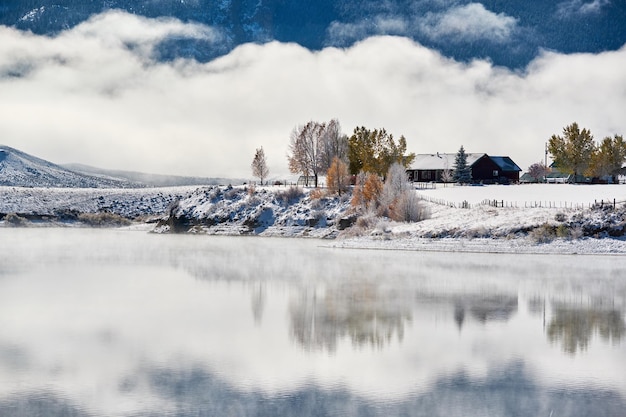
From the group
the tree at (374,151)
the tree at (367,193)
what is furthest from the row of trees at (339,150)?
the tree at (367,193)

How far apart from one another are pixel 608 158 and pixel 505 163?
1852 cm

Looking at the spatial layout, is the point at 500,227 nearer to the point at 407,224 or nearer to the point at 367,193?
the point at 407,224

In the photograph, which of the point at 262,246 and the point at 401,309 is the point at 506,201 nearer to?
the point at 262,246

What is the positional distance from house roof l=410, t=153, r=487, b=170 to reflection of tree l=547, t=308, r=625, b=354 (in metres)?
103

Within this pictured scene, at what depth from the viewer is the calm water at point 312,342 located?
16906 millimetres

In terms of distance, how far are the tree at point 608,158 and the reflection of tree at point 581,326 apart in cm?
9692

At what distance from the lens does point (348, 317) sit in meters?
28.2

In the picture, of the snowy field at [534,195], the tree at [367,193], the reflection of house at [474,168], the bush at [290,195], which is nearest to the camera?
the snowy field at [534,195]

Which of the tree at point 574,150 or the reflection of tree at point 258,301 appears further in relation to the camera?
the tree at point 574,150

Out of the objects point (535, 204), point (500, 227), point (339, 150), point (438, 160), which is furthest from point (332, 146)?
point (500, 227)

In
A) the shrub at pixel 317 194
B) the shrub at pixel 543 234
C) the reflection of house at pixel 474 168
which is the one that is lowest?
the shrub at pixel 543 234

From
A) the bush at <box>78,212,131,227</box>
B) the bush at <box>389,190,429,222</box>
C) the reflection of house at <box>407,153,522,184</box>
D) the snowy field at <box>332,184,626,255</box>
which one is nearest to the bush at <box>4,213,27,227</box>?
the bush at <box>78,212,131,227</box>

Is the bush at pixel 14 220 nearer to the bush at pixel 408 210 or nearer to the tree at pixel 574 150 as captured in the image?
the bush at pixel 408 210

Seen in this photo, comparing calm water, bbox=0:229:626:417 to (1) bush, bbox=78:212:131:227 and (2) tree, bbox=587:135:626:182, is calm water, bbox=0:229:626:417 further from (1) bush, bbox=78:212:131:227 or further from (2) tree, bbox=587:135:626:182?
(2) tree, bbox=587:135:626:182
